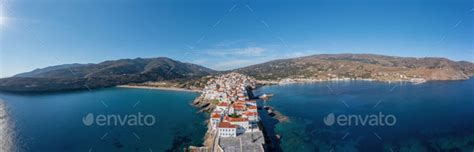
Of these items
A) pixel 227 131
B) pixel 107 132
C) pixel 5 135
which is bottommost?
pixel 5 135

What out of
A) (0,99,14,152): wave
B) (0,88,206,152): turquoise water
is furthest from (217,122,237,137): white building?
(0,99,14,152): wave

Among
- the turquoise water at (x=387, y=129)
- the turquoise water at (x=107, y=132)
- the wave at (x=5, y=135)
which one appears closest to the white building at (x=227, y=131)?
the turquoise water at (x=107, y=132)

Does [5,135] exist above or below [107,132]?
A: below

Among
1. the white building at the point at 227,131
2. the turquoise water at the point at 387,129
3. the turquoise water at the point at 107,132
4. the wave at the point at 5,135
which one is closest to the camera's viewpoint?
the white building at the point at 227,131

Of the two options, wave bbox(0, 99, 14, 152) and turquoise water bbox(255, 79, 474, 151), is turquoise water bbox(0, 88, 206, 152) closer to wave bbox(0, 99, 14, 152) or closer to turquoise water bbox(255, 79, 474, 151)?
wave bbox(0, 99, 14, 152)

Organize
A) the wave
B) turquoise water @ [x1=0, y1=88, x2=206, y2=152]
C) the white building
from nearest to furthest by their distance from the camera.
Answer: the white building → turquoise water @ [x1=0, y1=88, x2=206, y2=152] → the wave

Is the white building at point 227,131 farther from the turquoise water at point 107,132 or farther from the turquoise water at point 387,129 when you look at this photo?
the turquoise water at point 387,129

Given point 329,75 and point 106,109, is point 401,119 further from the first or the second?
point 329,75

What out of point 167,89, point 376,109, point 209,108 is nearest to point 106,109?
point 209,108

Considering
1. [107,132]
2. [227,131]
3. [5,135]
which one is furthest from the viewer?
[5,135]

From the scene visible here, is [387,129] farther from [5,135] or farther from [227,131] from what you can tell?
[5,135]

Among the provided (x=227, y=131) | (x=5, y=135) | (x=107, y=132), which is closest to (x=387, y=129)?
(x=227, y=131)

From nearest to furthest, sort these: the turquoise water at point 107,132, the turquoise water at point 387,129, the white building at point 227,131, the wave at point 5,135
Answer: the white building at point 227,131 → the turquoise water at point 387,129 → the turquoise water at point 107,132 → the wave at point 5,135
